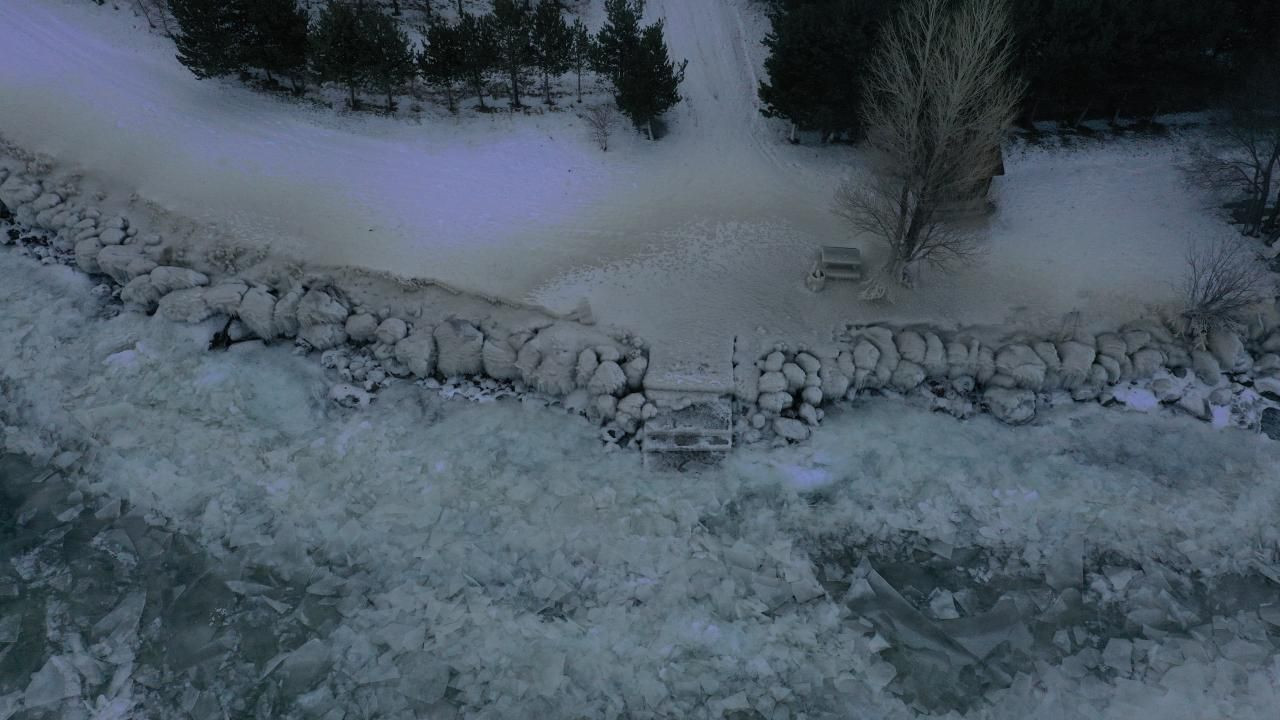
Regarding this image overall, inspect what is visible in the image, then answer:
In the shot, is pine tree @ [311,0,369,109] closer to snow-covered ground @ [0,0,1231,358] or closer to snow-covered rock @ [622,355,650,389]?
snow-covered ground @ [0,0,1231,358]

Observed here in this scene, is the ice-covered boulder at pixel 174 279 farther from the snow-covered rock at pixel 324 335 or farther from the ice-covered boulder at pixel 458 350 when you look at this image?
the ice-covered boulder at pixel 458 350

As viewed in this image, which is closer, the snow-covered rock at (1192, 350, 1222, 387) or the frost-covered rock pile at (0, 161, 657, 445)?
the frost-covered rock pile at (0, 161, 657, 445)

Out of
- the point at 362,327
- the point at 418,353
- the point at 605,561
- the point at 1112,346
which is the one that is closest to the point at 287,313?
the point at 362,327

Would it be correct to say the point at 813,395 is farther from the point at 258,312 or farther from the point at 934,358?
the point at 258,312

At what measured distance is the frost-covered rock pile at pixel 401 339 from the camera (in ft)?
51.0

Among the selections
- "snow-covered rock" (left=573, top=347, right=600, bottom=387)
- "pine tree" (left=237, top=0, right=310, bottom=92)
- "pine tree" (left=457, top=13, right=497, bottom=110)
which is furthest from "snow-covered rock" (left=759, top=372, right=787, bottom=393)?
"pine tree" (left=237, top=0, right=310, bottom=92)

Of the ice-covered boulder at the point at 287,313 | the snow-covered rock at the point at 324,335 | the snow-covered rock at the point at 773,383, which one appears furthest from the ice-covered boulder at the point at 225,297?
the snow-covered rock at the point at 773,383

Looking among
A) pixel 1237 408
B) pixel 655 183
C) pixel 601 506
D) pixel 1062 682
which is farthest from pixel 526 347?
pixel 1237 408

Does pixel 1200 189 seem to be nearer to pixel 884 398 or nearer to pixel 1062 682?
pixel 884 398

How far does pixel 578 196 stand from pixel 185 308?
9.27 m

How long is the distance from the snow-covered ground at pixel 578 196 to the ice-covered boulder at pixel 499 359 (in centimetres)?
139

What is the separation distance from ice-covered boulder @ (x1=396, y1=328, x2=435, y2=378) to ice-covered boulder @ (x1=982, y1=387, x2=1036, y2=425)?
11.6m

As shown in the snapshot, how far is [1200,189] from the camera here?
1934cm

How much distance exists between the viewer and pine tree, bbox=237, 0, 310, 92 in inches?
810
